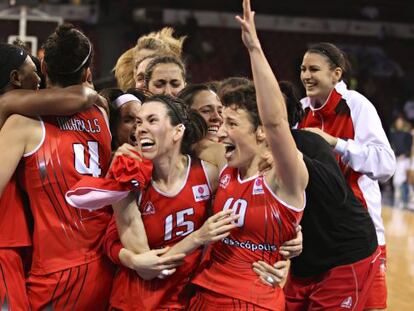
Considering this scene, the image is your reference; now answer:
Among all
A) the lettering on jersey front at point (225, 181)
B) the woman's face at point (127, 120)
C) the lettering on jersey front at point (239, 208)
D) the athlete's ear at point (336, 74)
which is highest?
the athlete's ear at point (336, 74)

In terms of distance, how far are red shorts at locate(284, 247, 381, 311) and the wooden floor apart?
321 cm

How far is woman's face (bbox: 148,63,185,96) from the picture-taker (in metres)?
4.03

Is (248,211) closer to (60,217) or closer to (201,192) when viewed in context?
(201,192)

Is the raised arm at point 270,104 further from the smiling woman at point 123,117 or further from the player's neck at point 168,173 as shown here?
the smiling woman at point 123,117

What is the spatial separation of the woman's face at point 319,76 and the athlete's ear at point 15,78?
1.65 metres

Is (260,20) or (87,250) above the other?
(260,20)

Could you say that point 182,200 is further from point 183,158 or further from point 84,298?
point 84,298

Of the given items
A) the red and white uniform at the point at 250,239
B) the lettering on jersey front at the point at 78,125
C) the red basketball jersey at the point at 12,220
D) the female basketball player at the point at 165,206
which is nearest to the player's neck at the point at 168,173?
the female basketball player at the point at 165,206

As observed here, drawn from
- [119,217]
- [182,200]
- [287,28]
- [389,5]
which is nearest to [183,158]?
[182,200]

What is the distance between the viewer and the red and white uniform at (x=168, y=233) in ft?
9.70

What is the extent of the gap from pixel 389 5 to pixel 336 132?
56.5ft

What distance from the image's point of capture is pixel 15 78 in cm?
305

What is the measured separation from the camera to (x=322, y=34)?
19656 mm

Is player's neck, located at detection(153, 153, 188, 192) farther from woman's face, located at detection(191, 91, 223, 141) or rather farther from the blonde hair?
the blonde hair
